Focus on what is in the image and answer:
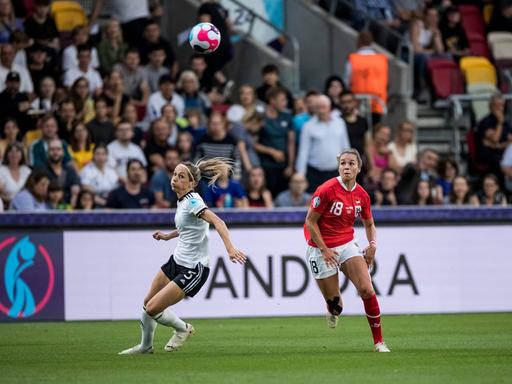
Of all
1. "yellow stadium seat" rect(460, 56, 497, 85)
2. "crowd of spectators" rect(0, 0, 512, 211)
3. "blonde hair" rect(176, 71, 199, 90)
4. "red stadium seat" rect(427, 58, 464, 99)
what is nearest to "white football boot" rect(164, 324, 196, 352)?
"crowd of spectators" rect(0, 0, 512, 211)

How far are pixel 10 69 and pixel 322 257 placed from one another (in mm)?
8312

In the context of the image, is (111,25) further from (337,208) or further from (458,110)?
(337,208)

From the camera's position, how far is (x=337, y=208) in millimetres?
13227

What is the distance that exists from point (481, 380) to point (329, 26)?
1477 cm

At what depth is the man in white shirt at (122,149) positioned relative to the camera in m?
19.3

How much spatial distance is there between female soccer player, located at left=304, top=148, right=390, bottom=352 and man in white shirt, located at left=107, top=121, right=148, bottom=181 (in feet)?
20.9

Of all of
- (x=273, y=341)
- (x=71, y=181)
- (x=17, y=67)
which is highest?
(x=17, y=67)

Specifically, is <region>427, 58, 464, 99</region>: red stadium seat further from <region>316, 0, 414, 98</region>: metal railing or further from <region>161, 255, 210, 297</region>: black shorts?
<region>161, 255, 210, 297</region>: black shorts

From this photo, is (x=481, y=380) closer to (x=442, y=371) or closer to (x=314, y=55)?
(x=442, y=371)

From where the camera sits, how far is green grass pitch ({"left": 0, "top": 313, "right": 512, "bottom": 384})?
10711 mm

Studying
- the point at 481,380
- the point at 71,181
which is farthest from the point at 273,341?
the point at 71,181

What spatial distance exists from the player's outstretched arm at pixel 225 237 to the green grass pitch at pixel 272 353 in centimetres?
95

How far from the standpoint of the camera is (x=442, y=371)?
10.9 metres

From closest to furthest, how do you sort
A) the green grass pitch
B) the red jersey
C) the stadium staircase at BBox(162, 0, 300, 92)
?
the green grass pitch < the red jersey < the stadium staircase at BBox(162, 0, 300, 92)
